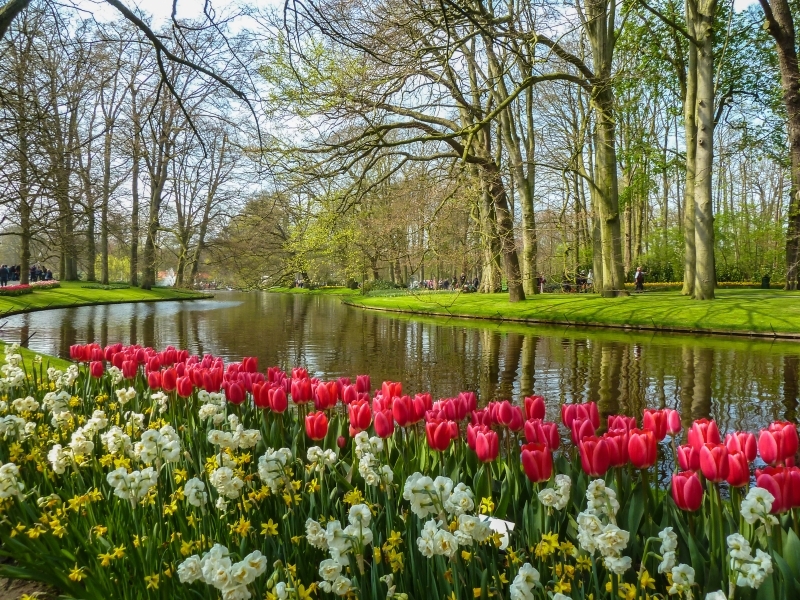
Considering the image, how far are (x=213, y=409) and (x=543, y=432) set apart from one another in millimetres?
1592

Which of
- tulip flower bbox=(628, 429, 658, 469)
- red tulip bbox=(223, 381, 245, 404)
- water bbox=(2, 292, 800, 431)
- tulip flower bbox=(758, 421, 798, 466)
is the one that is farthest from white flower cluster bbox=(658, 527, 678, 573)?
water bbox=(2, 292, 800, 431)

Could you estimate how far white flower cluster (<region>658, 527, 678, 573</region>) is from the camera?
1.58m

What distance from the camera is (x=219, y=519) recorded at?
7.54 ft

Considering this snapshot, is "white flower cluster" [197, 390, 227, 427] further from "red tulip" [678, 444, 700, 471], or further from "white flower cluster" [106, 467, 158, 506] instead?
"red tulip" [678, 444, 700, 471]

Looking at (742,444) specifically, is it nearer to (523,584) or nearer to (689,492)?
(689,492)

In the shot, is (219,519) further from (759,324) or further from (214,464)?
(759,324)

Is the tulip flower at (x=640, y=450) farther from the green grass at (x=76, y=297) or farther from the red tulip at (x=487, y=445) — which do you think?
the green grass at (x=76, y=297)

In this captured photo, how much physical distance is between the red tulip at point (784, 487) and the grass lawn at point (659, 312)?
35.3ft

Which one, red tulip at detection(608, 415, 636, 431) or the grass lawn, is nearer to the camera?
red tulip at detection(608, 415, 636, 431)

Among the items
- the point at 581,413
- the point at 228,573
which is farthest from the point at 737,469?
the point at 228,573

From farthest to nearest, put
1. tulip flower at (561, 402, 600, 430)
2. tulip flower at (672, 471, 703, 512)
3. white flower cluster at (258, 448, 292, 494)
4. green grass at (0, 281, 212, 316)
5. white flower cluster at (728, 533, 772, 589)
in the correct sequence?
green grass at (0, 281, 212, 316), tulip flower at (561, 402, 600, 430), white flower cluster at (258, 448, 292, 494), tulip flower at (672, 471, 703, 512), white flower cluster at (728, 533, 772, 589)

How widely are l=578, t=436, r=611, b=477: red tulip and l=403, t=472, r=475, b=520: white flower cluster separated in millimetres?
662

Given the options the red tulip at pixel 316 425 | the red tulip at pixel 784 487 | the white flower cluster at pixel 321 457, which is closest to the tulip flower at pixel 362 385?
the red tulip at pixel 316 425

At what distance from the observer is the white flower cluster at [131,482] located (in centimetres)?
218
